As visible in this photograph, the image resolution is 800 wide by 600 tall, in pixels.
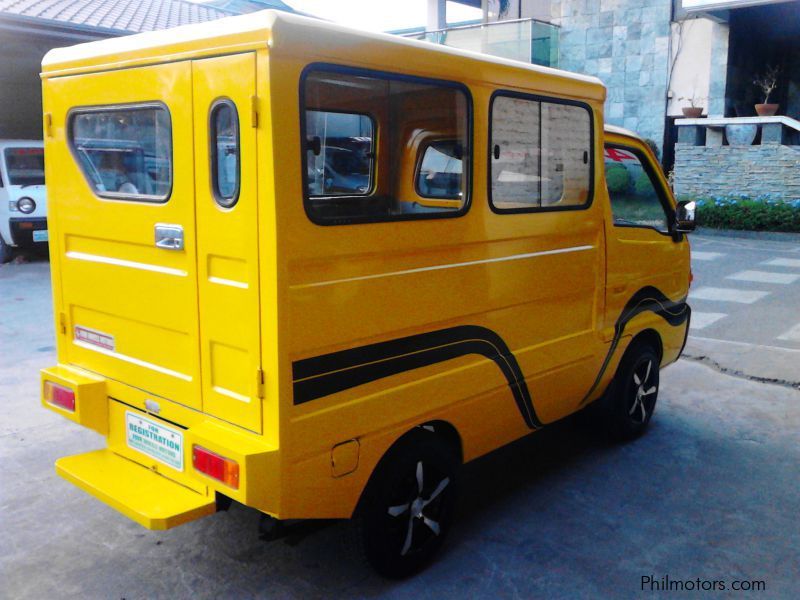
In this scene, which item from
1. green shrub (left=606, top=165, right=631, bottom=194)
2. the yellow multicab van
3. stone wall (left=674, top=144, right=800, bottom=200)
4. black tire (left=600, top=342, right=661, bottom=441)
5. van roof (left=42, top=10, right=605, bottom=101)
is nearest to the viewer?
van roof (left=42, top=10, right=605, bottom=101)

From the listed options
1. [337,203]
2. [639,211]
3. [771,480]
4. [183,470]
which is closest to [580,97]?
[639,211]

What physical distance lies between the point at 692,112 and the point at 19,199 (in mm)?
14295

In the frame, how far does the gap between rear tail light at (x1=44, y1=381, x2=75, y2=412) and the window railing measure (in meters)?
17.3

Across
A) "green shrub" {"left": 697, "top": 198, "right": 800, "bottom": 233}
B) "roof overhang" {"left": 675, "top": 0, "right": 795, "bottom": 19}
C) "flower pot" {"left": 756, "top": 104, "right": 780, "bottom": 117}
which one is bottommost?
"green shrub" {"left": 697, "top": 198, "right": 800, "bottom": 233}

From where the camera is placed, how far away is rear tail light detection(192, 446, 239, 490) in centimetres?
287

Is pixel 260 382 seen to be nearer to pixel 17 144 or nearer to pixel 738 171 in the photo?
pixel 17 144

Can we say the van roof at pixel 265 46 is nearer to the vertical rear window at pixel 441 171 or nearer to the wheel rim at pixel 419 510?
the vertical rear window at pixel 441 171

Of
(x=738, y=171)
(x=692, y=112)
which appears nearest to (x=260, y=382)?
(x=738, y=171)

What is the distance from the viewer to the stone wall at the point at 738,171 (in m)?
16.4

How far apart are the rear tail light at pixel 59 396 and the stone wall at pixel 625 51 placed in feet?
58.4

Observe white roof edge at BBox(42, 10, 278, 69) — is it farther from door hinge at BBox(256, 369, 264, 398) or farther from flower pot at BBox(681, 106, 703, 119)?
flower pot at BBox(681, 106, 703, 119)

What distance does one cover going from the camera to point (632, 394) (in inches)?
203

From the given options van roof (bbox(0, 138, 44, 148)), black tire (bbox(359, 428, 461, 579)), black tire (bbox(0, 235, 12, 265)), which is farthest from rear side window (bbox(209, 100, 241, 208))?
van roof (bbox(0, 138, 44, 148))

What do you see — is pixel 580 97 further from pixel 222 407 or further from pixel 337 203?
pixel 222 407
